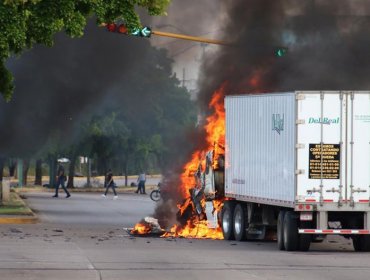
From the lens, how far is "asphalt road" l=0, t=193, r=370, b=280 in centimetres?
1692

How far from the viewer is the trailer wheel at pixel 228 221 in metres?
26.2

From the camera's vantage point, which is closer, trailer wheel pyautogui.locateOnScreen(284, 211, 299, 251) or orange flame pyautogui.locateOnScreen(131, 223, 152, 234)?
trailer wheel pyautogui.locateOnScreen(284, 211, 299, 251)

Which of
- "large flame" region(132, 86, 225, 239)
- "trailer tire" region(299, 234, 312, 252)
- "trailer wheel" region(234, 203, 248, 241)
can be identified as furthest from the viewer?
"large flame" region(132, 86, 225, 239)

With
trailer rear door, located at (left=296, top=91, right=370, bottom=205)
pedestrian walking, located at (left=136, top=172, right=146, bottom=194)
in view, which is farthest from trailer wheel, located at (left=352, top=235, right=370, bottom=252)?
pedestrian walking, located at (left=136, top=172, right=146, bottom=194)

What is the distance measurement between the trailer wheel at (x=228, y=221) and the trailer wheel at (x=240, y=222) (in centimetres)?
25

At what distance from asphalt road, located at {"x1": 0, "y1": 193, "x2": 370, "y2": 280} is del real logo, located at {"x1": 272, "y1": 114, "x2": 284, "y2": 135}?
247 centimetres

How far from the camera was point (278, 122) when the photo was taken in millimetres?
22797

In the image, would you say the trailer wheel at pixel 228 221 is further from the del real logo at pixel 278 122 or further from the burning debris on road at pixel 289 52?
the burning debris on road at pixel 289 52

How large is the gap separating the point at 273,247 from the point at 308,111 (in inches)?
136

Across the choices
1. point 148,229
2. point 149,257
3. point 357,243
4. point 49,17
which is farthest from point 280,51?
point 49,17

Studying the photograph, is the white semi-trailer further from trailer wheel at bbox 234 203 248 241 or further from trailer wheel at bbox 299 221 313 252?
trailer wheel at bbox 234 203 248 241

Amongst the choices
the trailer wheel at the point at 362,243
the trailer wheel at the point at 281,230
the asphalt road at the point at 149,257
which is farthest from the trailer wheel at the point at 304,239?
the trailer wheel at the point at 362,243

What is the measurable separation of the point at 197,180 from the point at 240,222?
3330 millimetres

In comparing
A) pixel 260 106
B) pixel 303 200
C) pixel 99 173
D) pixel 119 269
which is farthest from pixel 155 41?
pixel 99 173
